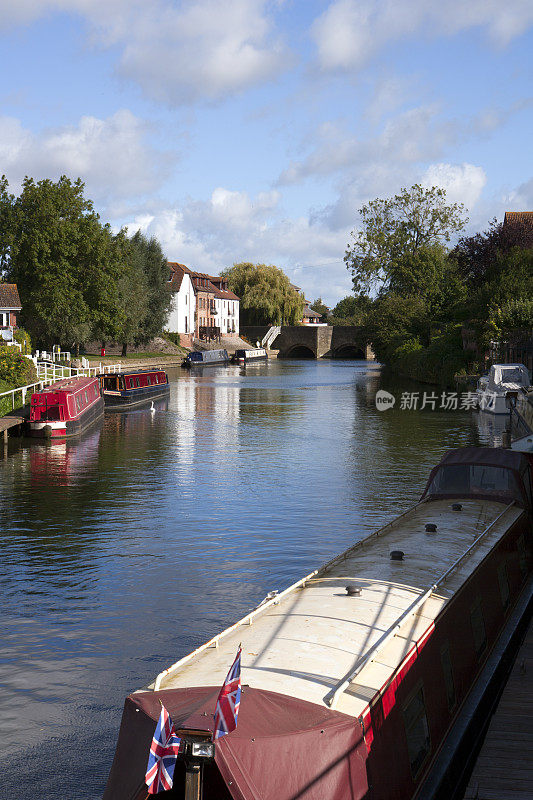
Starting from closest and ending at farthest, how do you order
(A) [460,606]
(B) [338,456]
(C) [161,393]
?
(A) [460,606] → (B) [338,456] → (C) [161,393]

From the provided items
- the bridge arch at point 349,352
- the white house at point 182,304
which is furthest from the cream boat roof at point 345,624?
the bridge arch at point 349,352

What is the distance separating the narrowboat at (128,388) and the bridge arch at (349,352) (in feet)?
279

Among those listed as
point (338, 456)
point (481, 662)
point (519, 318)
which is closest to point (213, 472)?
point (338, 456)

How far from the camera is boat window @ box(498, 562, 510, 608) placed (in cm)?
1170

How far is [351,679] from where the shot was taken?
652cm

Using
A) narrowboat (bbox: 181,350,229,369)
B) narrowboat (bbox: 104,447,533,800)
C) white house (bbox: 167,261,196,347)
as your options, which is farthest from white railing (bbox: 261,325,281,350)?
narrowboat (bbox: 104,447,533,800)

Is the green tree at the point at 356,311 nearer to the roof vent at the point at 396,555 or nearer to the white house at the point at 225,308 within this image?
the white house at the point at 225,308

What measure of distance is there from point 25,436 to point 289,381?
41363mm

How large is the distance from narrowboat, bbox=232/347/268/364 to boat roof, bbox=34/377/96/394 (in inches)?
2567

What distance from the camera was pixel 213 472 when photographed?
28500 mm

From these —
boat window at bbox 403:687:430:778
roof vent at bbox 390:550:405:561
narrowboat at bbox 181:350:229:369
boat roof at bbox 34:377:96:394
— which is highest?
narrowboat at bbox 181:350:229:369

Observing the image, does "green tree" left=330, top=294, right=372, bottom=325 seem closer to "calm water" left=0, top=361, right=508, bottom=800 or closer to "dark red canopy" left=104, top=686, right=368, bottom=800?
"calm water" left=0, top=361, right=508, bottom=800

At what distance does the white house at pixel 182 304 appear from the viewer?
121688 millimetres

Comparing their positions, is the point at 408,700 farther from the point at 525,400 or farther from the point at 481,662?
the point at 525,400
